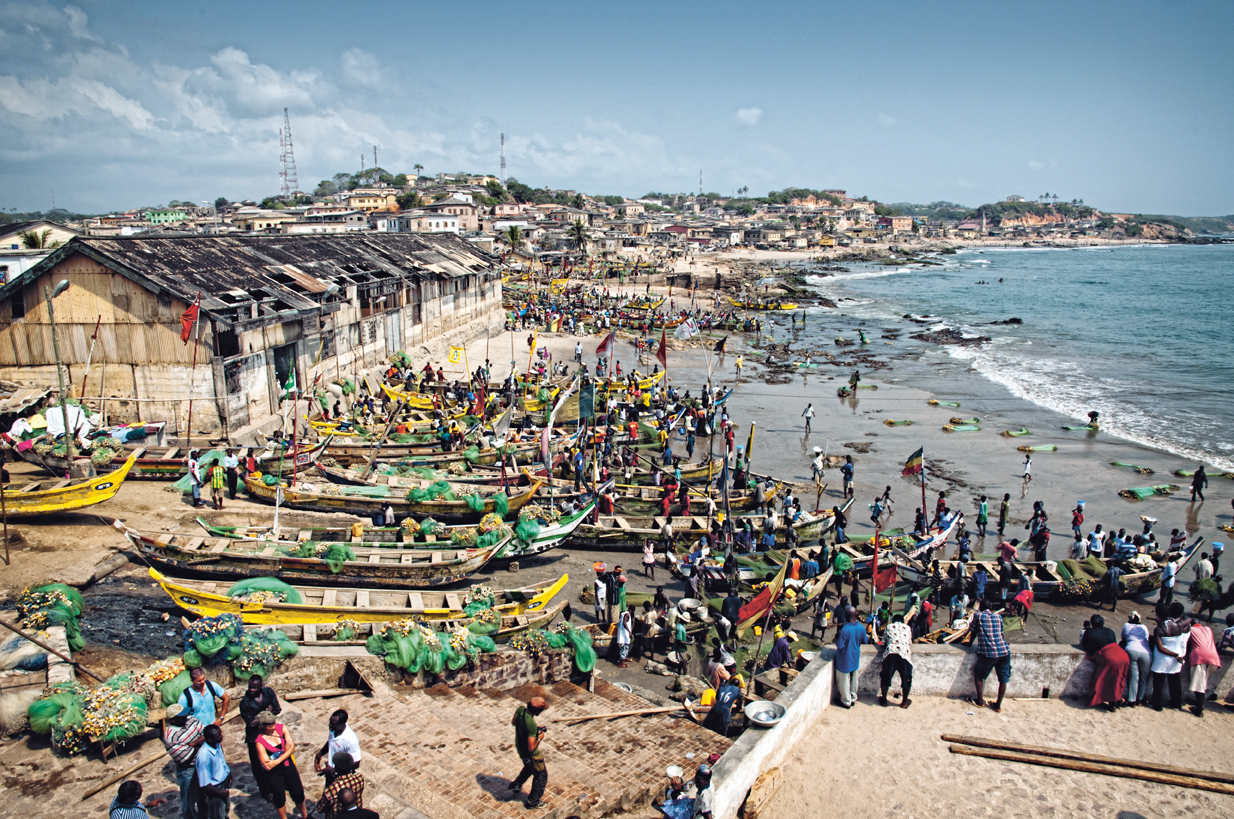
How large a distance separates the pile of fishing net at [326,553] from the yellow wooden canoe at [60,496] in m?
5.37

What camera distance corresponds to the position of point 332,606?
13.3 meters

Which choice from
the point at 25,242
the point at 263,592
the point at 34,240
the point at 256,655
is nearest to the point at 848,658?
the point at 256,655

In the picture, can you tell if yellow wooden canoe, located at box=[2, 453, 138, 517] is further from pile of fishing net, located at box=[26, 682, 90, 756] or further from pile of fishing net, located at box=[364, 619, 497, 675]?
pile of fishing net, located at box=[364, 619, 497, 675]

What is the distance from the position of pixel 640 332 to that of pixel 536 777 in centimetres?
4623

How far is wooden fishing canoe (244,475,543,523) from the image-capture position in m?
19.5

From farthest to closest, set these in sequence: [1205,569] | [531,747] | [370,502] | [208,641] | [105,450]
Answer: [105,450]
[370,502]
[1205,569]
[208,641]
[531,747]

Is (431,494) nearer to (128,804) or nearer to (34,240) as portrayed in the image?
(128,804)

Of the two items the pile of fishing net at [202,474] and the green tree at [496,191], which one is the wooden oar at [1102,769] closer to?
the pile of fishing net at [202,474]

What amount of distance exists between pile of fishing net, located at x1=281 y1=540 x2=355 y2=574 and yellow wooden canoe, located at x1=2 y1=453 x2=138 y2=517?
17.6 ft

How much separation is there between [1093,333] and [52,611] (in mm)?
66723

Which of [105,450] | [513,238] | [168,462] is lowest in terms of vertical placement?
[168,462]

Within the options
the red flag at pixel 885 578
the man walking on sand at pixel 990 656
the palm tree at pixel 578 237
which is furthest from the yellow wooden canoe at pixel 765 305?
the man walking on sand at pixel 990 656

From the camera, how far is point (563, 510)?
19.2m

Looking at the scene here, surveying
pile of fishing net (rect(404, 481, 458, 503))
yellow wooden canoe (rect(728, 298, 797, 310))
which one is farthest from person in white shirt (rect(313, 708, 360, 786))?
yellow wooden canoe (rect(728, 298, 797, 310))
